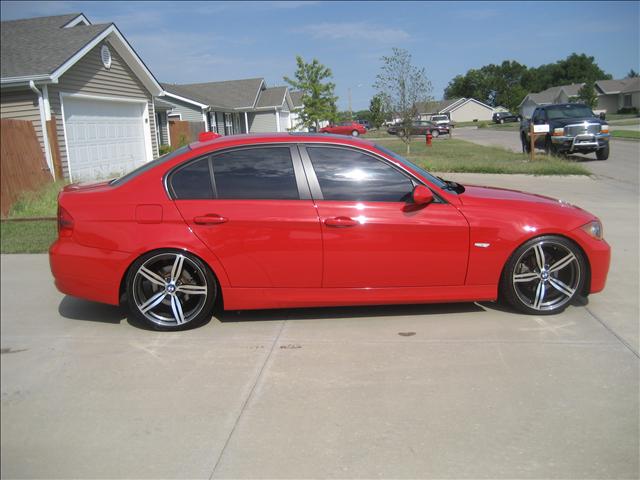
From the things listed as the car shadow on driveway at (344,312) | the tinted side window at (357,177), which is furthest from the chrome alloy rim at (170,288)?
the tinted side window at (357,177)

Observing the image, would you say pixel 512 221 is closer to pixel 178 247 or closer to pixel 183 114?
pixel 178 247

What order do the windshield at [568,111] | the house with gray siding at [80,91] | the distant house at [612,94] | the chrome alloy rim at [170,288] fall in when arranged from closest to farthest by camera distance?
the chrome alloy rim at [170,288]
the house with gray siding at [80,91]
the windshield at [568,111]
the distant house at [612,94]

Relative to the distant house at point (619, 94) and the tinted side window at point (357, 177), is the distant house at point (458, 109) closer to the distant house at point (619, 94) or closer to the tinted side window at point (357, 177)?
the tinted side window at point (357, 177)

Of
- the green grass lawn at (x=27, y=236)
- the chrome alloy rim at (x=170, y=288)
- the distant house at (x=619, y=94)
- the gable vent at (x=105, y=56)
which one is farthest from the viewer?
the distant house at (x=619, y=94)

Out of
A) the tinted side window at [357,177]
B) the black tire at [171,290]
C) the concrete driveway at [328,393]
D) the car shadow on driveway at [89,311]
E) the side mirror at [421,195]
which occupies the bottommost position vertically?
the concrete driveway at [328,393]

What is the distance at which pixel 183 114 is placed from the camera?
35.5 metres

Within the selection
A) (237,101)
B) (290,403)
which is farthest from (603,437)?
(237,101)

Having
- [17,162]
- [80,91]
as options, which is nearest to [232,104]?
[80,91]

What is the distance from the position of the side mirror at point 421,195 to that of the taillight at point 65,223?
2751 millimetres

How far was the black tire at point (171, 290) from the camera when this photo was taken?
4633mm

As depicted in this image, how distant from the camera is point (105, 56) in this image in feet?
56.2

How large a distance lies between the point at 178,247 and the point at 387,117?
22.2m

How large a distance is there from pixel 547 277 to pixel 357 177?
70.5 inches

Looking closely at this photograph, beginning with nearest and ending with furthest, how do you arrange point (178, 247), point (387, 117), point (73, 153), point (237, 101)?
point (178, 247)
point (73, 153)
point (387, 117)
point (237, 101)
